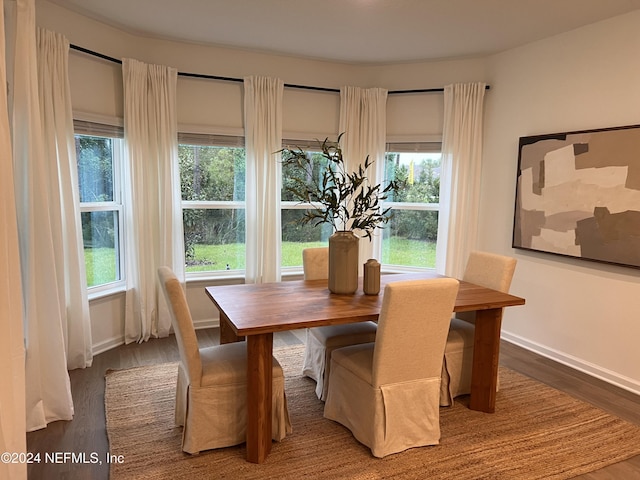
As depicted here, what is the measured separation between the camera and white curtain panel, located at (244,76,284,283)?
14.3 ft

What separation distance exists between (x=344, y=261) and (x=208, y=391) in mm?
1076

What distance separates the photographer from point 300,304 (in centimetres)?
256

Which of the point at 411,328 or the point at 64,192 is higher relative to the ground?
the point at 64,192

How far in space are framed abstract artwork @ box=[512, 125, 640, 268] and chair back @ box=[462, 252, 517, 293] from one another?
869mm

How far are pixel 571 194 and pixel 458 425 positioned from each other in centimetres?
209

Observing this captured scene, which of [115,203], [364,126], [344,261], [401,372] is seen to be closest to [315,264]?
[344,261]

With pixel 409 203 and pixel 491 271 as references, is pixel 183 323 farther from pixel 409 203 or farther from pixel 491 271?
pixel 409 203

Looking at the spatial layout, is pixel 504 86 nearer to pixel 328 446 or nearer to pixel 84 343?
Result: pixel 328 446

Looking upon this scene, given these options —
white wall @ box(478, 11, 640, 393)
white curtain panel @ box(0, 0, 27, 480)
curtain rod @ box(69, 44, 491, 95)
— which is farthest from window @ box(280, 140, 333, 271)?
white curtain panel @ box(0, 0, 27, 480)

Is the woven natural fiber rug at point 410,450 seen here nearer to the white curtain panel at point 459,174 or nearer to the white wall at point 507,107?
the white wall at point 507,107

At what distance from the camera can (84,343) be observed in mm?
3420

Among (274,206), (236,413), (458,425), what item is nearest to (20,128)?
(236,413)

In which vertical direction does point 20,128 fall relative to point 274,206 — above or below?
above

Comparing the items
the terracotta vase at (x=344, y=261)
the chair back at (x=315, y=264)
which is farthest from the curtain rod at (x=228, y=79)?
the terracotta vase at (x=344, y=261)
